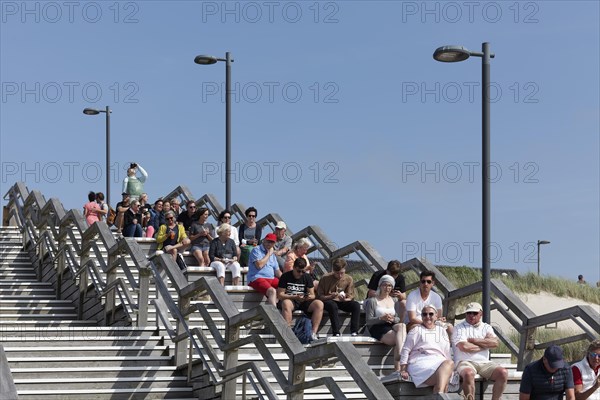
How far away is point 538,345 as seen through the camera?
52.6 ft

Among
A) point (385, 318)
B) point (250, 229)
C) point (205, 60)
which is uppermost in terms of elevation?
point (205, 60)

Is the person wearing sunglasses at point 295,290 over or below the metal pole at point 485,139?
below

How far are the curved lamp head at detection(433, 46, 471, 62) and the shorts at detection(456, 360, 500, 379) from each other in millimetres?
4732

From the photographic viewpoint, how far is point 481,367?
13.3 m

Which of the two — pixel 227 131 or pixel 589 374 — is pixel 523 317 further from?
pixel 227 131

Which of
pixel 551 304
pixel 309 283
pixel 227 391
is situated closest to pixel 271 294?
pixel 309 283

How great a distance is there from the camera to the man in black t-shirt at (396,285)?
1616 centimetres

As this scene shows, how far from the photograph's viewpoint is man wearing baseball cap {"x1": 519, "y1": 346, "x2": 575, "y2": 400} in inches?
495

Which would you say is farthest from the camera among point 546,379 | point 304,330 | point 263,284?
point 263,284

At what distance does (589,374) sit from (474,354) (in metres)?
1.36

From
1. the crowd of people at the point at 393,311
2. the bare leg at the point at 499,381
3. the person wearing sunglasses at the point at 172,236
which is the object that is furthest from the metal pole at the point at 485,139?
the person wearing sunglasses at the point at 172,236

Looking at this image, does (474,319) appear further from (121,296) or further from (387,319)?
(121,296)

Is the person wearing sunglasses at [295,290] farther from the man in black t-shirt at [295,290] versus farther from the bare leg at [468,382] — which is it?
the bare leg at [468,382]

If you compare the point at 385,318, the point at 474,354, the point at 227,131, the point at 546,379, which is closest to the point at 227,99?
the point at 227,131
